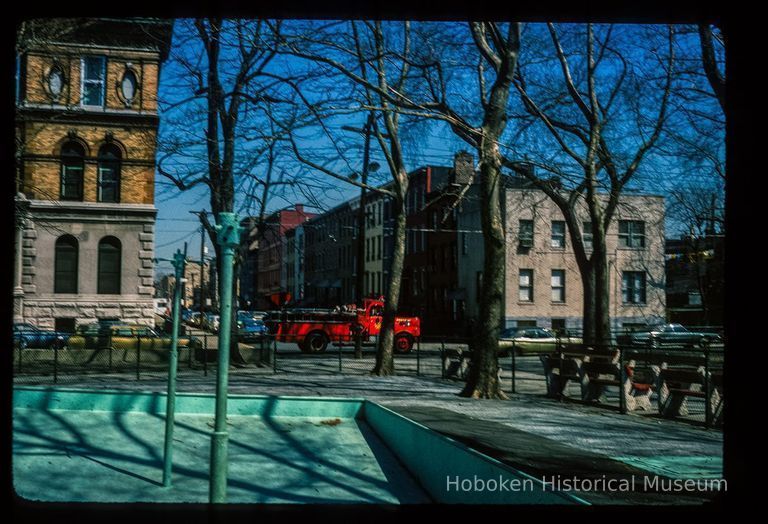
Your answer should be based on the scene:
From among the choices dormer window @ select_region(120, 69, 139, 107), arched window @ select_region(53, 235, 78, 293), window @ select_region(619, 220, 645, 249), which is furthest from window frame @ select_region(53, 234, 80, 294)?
window @ select_region(619, 220, 645, 249)

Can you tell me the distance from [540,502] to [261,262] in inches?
3088

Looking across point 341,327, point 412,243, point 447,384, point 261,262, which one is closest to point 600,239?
point 447,384

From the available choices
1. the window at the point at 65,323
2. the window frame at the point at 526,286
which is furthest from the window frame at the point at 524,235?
the window at the point at 65,323

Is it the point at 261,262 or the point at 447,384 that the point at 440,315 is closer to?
the point at 447,384

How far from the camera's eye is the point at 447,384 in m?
17.4

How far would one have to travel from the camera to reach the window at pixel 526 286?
38.1 metres

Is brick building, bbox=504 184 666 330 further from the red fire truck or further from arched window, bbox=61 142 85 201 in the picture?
arched window, bbox=61 142 85 201

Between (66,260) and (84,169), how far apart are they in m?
2.89

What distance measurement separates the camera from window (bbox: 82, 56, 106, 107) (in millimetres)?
17750

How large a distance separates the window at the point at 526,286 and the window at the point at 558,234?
1926 millimetres

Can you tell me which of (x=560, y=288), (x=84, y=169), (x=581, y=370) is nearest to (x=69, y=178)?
(x=84, y=169)

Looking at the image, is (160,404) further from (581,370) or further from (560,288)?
(560,288)

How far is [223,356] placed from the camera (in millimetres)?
6270

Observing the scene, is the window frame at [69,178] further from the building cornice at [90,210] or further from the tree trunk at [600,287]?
the tree trunk at [600,287]
